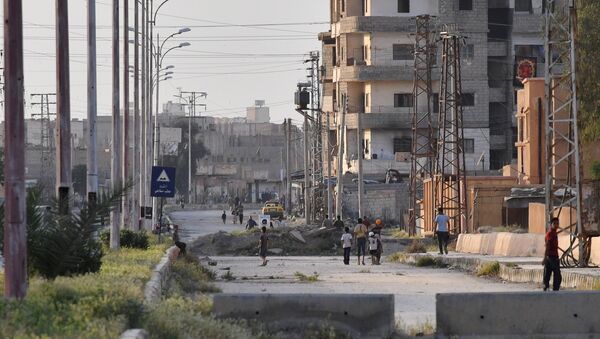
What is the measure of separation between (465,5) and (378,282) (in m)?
71.4

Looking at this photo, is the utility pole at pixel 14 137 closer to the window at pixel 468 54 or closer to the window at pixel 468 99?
the window at pixel 468 54

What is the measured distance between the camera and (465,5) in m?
106

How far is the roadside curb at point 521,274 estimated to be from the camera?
29766mm

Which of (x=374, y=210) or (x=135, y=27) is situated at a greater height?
(x=135, y=27)

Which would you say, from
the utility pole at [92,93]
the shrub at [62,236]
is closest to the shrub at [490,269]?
the utility pole at [92,93]

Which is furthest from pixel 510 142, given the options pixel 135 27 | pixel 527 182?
pixel 135 27

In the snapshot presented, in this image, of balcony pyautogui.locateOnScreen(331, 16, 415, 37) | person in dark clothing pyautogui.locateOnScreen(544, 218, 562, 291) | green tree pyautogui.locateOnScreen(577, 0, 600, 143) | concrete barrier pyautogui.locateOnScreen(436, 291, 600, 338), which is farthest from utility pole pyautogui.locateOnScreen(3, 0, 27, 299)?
balcony pyautogui.locateOnScreen(331, 16, 415, 37)

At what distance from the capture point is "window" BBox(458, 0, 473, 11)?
106 m

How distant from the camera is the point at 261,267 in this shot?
49500 mm

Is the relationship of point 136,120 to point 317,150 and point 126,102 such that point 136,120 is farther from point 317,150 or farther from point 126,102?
point 317,150

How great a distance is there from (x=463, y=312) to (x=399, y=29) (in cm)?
8521

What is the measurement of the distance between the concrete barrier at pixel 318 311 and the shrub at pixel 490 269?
1984 cm

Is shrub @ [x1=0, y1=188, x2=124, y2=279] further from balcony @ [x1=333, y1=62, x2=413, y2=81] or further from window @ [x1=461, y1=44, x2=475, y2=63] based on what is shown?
window @ [x1=461, y1=44, x2=475, y2=63]

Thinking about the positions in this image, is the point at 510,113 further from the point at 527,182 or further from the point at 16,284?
the point at 16,284
